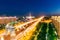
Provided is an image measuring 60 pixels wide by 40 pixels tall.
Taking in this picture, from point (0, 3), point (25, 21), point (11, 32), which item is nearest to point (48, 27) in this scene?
point (25, 21)

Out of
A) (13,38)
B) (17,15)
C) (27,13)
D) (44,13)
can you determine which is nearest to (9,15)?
(17,15)

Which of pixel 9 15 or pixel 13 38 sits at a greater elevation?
pixel 9 15

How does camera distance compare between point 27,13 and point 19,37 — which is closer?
point 19,37

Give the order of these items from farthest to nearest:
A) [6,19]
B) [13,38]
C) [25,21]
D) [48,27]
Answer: [48,27], [25,21], [6,19], [13,38]

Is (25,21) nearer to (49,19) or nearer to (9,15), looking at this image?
(9,15)

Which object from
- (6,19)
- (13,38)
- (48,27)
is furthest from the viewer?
(48,27)

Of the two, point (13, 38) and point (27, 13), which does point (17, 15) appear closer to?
point (27, 13)

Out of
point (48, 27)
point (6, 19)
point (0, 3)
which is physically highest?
point (0, 3)

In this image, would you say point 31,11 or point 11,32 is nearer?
point 11,32

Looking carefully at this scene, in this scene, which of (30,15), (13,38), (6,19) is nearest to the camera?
(13,38)

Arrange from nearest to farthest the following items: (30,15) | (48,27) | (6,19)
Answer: (6,19), (30,15), (48,27)
